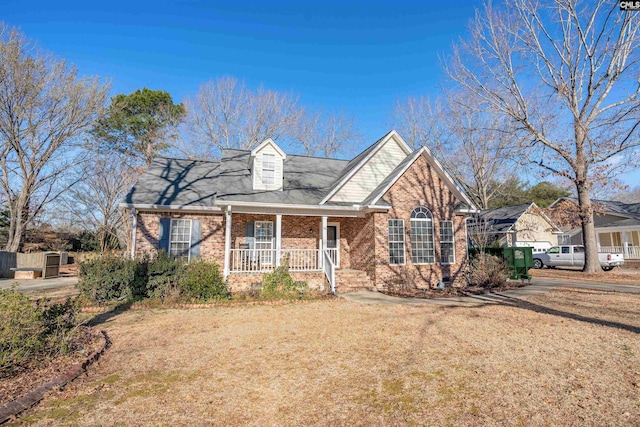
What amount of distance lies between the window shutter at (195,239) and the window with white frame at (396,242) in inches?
315

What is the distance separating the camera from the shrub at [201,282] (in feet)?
32.1

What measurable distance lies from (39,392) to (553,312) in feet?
35.1

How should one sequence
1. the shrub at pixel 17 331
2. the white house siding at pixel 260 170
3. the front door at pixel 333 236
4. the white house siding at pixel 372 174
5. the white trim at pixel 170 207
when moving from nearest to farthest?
1. the shrub at pixel 17 331
2. the white trim at pixel 170 207
3. the white house siding at pixel 260 170
4. the white house siding at pixel 372 174
5. the front door at pixel 333 236

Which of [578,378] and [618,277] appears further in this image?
[618,277]

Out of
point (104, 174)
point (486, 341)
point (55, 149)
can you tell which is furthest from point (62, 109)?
point (486, 341)

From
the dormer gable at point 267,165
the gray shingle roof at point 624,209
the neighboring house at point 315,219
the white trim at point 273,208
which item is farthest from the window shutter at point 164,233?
the gray shingle roof at point 624,209

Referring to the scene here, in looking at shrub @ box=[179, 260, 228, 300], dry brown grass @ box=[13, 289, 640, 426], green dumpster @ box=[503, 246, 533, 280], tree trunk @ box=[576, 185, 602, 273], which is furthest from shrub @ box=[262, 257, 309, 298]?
tree trunk @ box=[576, 185, 602, 273]

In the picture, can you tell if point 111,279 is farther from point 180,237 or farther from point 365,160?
point 365,160

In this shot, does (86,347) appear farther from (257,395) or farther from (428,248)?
(428,248)

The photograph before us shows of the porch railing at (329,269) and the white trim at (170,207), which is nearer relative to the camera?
the porch railing at (329,269)

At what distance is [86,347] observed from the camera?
5586 millimetres

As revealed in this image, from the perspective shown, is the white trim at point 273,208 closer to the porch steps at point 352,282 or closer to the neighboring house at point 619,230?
the porch steps at point 352,282

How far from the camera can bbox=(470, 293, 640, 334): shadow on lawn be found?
688cm

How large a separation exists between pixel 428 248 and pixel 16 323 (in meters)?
13.0
